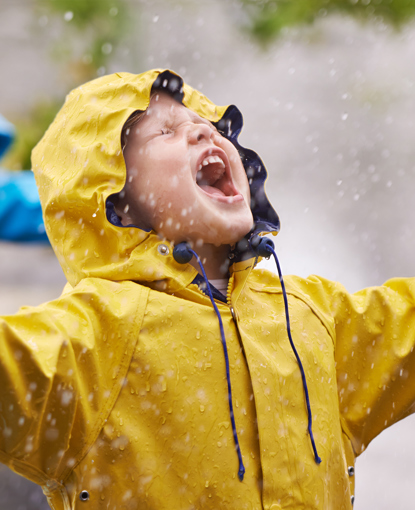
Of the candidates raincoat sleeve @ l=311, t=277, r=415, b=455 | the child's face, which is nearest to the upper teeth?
the child's face

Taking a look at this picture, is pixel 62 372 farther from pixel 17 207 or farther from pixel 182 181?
pixel 17 207

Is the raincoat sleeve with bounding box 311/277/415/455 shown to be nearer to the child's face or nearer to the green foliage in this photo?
the child's face

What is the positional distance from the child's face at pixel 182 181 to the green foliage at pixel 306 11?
5.08m

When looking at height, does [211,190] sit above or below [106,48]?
below

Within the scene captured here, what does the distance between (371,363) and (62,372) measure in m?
1.00

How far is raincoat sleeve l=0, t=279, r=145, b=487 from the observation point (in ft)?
4.45

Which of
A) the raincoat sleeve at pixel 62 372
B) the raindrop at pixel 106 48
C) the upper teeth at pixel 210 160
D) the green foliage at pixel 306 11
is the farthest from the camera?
the green foliage at pixel 306 11

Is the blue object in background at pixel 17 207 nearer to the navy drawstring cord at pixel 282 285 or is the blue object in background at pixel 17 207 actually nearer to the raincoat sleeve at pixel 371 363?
the navy drawstring cord at pixel 282 285

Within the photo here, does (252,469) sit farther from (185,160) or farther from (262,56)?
(262,56)

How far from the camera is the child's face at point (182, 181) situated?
179cm

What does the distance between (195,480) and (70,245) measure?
28.3 inches

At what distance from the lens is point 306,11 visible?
6715mm

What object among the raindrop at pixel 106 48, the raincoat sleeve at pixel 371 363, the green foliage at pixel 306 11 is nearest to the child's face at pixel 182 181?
the raincoat sleeve at pixel 371 363

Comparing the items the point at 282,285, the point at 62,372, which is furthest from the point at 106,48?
the point at 62,372
